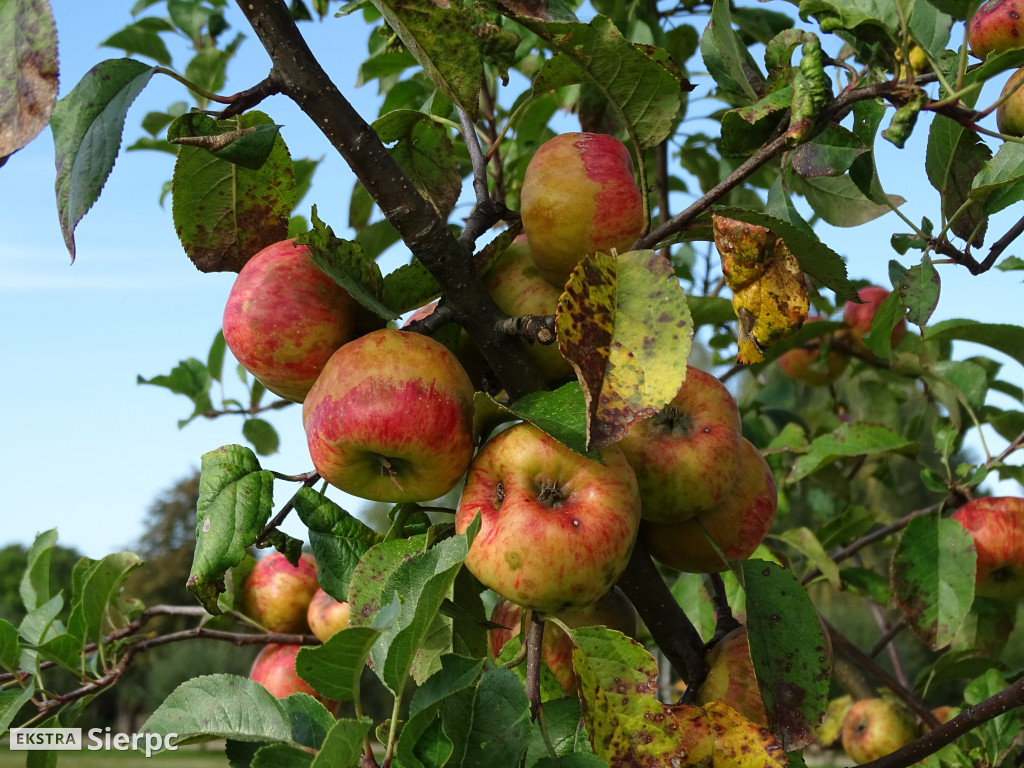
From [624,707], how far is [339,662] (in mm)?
224

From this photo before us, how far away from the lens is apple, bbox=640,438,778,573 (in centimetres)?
84

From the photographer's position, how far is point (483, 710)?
1.99 ft

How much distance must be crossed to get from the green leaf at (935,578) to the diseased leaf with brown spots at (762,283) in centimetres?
78

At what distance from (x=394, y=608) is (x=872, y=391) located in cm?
185

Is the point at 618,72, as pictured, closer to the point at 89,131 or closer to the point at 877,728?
the point at 89,131

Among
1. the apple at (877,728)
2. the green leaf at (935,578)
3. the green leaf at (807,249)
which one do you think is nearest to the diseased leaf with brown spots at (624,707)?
the green leaf at (807,249)

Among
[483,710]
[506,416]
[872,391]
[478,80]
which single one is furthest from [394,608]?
[872,391]

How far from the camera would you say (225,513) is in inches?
28.3

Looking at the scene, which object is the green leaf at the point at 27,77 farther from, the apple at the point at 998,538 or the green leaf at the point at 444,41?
the apple at the point at 998,538

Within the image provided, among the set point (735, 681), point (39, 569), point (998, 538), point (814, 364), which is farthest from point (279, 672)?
point (814, 364)

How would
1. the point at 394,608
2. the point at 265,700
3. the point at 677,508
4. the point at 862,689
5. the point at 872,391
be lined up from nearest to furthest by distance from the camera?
the point at 394,608 → the point at 265,700 → the point at 677,508 → the point at 862,689 → the point at 872,391

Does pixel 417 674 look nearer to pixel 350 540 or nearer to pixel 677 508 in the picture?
pixel 350 540

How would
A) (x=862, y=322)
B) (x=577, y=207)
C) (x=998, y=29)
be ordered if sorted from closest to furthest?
(x=577, y=207)
(x=998, y=29)
(x=862, y=322)

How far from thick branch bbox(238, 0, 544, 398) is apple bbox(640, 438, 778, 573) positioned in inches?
8.9
